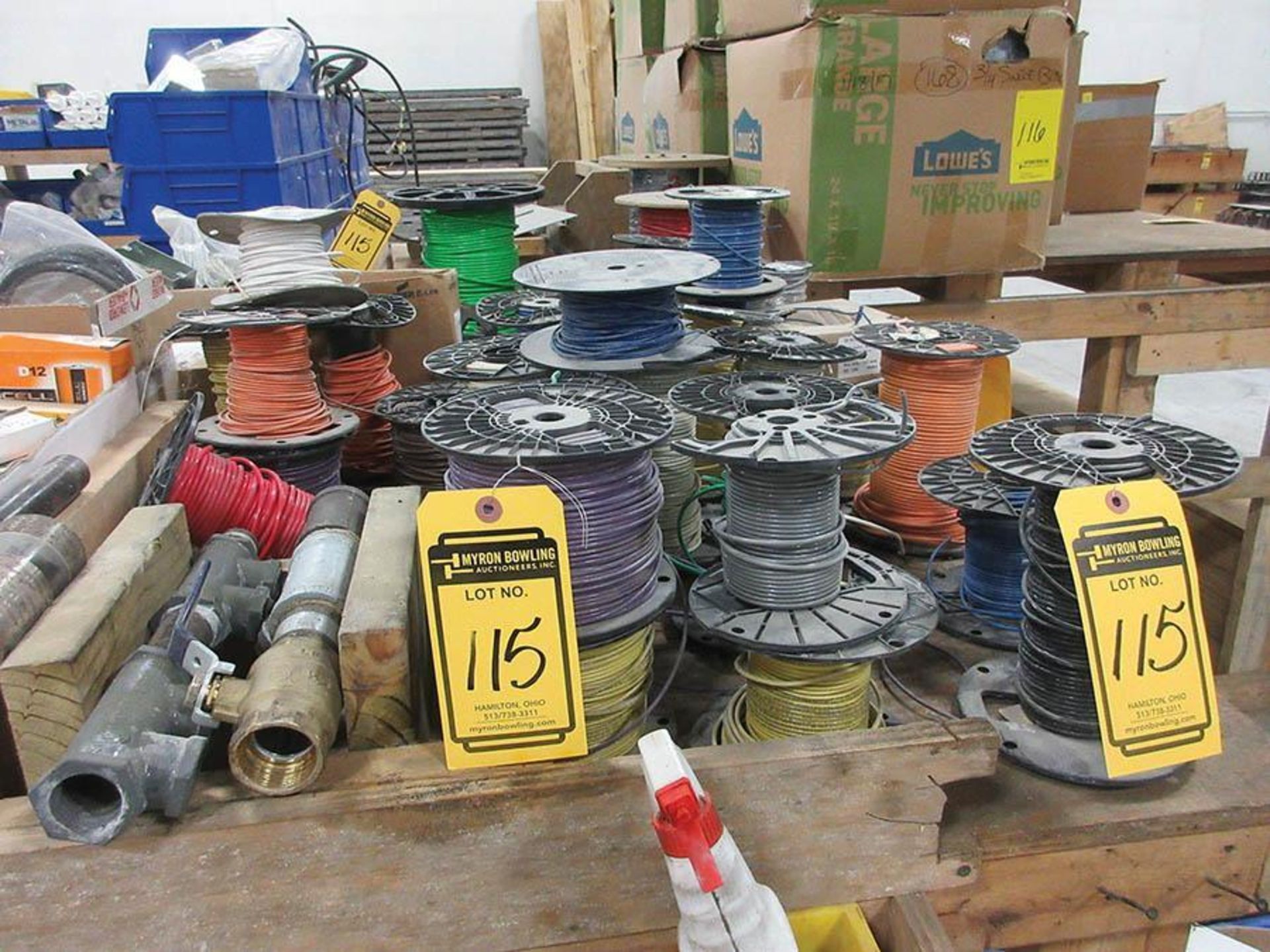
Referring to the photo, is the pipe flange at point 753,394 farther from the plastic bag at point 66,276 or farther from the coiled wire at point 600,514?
the plastic bag at point 66,276

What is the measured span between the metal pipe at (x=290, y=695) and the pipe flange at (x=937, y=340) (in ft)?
3.48

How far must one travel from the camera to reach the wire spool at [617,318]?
4.58ft

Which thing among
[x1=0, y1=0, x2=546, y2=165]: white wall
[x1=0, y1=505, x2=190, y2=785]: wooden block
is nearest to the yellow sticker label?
[x1=0, y1=505, x2=190, y2=785]: wooden block

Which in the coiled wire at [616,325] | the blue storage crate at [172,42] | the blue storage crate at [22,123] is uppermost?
the blue storage crate at [172,42]

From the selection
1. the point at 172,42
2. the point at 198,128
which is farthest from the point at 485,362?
the point at 172,42

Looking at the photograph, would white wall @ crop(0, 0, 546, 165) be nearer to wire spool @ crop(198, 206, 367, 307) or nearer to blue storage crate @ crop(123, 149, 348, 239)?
blue storage crate @ crop(123, 149, 348, 239)

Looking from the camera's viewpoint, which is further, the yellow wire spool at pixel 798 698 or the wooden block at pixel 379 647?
the yellow wire spool at pixel 798 698

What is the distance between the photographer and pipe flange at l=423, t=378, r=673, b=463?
3.16 ft

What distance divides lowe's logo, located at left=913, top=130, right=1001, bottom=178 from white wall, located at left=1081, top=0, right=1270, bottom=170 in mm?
6810

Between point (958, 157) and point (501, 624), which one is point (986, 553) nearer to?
point (501, 624)

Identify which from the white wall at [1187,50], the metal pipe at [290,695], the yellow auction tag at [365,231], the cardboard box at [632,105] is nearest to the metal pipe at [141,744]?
the metal pipe at [290,695]

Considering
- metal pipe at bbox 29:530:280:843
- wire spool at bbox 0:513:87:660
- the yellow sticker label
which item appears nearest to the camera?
metal pipe at bbox 29:530:280:843

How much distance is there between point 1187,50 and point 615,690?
381 inches

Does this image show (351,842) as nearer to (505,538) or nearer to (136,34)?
(505,538)
